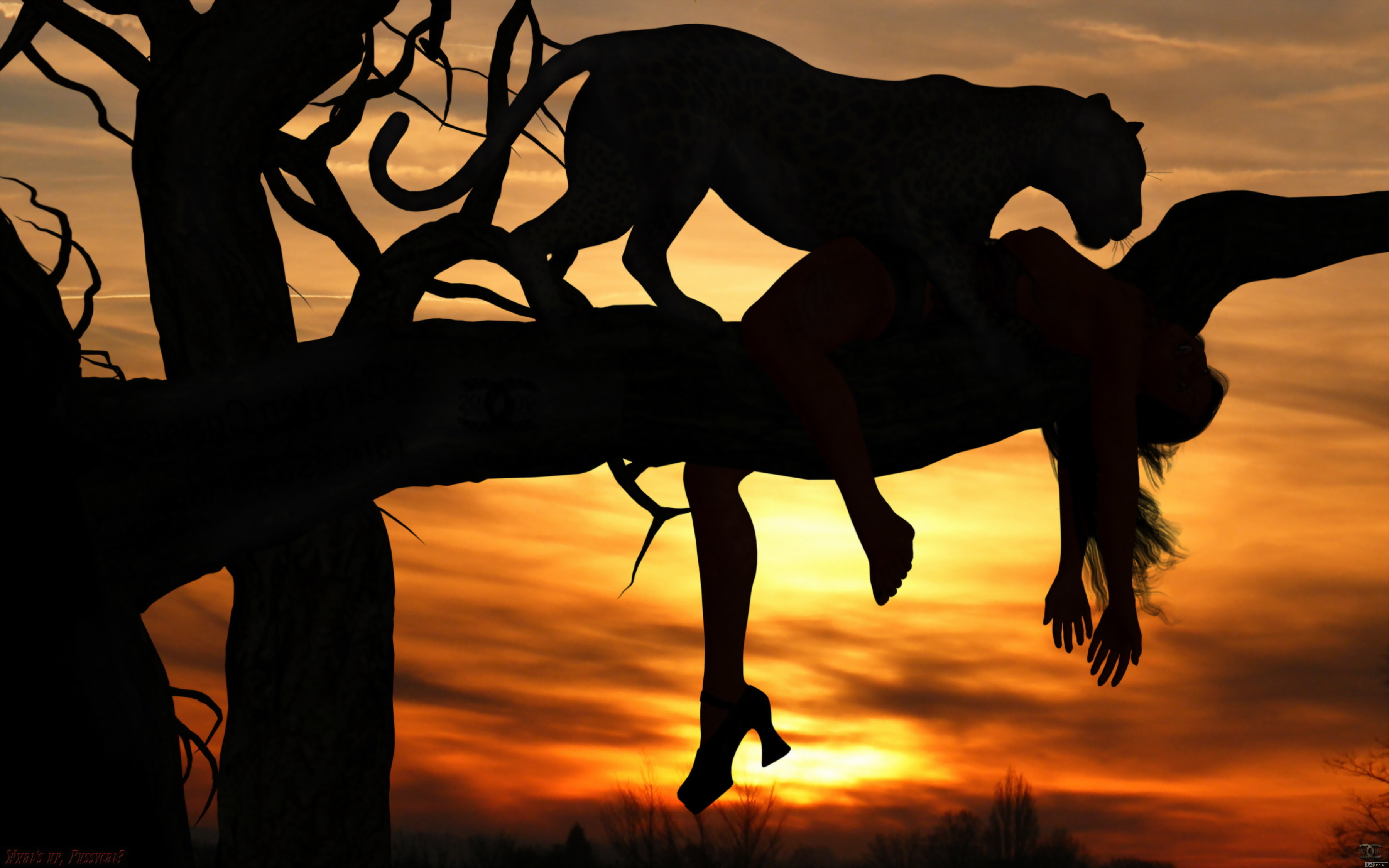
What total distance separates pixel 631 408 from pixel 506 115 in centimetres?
133

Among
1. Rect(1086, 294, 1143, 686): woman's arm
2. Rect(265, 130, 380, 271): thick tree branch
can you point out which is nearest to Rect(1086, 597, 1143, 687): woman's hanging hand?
Rect(1086, 294, 1143, 686): woman's arm

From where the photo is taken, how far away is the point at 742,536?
18.2 feet

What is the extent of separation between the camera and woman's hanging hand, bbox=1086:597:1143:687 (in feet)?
17.7

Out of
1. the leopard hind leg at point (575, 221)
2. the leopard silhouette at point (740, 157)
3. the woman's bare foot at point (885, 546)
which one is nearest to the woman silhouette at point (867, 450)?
the woman's bare foot at point (885, 546)

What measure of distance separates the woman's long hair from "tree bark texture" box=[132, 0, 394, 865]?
3223 millimetres

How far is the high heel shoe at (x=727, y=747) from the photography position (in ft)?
17.9

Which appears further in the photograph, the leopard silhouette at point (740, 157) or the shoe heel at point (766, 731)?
the shoe heel at point (766, 731)

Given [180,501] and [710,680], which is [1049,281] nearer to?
[710,680]

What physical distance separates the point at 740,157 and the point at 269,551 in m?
Answer: 2.91

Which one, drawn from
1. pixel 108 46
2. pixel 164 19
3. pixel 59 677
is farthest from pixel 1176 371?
pixel 108 46

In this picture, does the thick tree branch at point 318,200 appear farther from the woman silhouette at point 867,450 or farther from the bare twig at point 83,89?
the woman silhouette at point 867,450

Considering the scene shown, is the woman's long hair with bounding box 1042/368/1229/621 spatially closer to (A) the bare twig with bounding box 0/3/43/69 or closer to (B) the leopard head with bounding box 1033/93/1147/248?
(B) the leopard head with bounding box 1033/93/1147/248

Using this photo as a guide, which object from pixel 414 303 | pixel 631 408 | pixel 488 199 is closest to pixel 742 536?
pixel 631 408

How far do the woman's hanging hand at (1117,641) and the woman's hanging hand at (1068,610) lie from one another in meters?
0.30
